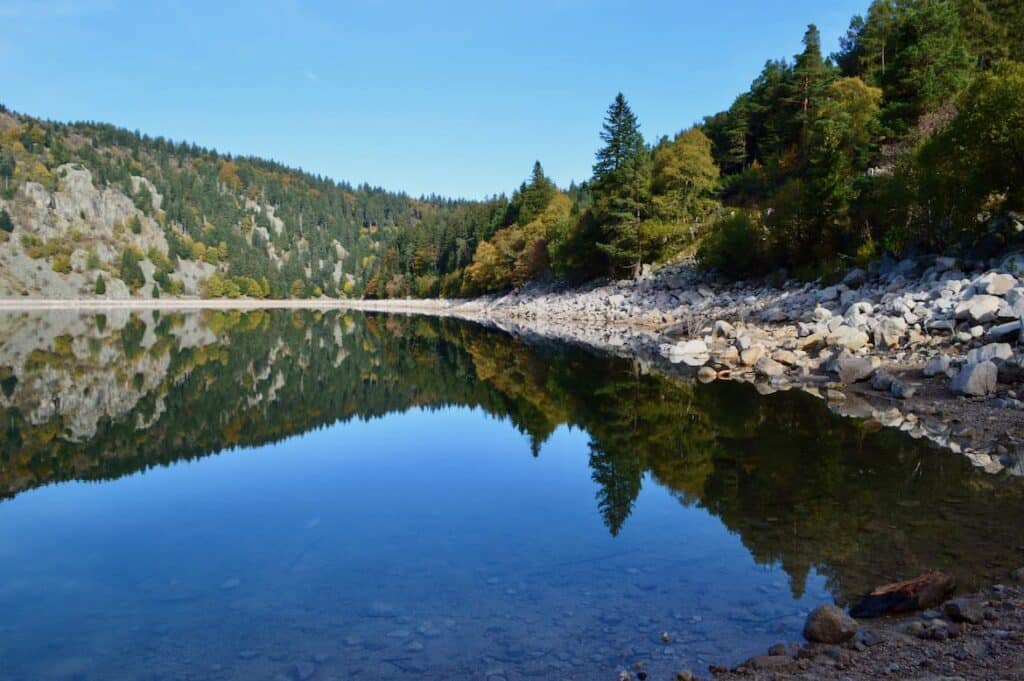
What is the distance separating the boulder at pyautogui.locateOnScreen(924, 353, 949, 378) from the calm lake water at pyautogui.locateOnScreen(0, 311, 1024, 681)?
302 cm

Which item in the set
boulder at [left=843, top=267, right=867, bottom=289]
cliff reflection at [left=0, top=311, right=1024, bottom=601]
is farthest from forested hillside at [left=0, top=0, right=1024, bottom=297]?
cliff reflection at [left=0, top=311, right=1024, bottom=601]

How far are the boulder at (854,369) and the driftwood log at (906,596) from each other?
13486 millimetres

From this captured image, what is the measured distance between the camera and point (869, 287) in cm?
2689

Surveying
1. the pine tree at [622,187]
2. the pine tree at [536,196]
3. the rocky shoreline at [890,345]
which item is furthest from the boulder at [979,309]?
the pine tree at [536,196]

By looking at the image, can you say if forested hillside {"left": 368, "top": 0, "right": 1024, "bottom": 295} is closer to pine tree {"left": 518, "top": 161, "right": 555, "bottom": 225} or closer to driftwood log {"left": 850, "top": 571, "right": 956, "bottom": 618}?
pine tree {"left": 518, "top": 161, "right": 555, "bottom": 225}

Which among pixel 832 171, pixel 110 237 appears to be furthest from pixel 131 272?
pixel 832 171

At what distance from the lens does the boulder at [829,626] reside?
5508 mm

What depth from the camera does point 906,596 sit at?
6.03 metres

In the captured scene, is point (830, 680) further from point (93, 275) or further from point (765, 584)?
point (93, 275)

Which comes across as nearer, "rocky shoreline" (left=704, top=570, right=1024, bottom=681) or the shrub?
"rocky shoreline" (left=704, top=570, right=1024, bottom=681)

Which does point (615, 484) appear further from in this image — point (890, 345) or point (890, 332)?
point (890, 332)

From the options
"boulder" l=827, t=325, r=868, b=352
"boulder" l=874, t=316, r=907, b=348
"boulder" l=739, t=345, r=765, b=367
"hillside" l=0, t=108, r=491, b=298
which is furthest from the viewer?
"hillside" l=0, t=108, r=491, b=298

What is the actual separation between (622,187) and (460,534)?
167ft

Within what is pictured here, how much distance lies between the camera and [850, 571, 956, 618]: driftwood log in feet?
19.6
